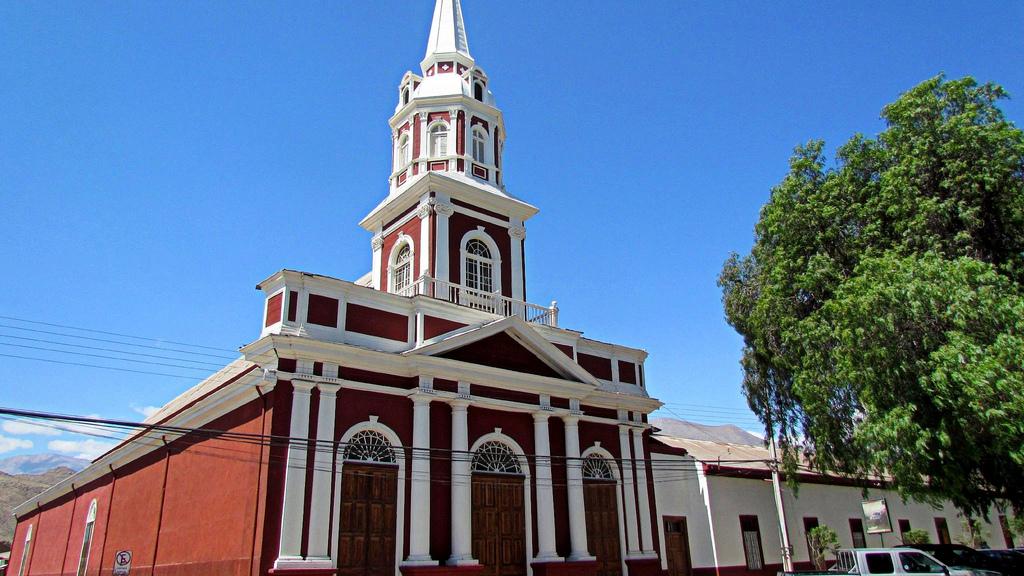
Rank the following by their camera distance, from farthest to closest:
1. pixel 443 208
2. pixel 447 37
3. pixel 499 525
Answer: pixel 447 37 → pixel 443 208 → pixel 499 525

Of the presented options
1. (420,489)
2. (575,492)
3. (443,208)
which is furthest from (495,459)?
(443,208)

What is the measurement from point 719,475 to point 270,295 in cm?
1603

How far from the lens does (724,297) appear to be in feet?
81.1

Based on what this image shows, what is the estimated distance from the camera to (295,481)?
48.2ft

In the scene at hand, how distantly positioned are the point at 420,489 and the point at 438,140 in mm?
12405

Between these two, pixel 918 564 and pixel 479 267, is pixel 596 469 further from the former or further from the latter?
pixel 918 564


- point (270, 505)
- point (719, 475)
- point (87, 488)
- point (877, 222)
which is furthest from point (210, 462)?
point (877, 222)

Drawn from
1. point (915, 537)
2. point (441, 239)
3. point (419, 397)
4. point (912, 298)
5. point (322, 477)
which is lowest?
point (915, 537)

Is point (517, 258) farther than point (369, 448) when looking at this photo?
Yes

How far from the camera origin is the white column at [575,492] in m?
18.5

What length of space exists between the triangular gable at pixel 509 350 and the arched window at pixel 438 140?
296 inches

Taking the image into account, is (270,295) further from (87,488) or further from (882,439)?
(87,488)

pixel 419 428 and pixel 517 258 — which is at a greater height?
pixel 517 258

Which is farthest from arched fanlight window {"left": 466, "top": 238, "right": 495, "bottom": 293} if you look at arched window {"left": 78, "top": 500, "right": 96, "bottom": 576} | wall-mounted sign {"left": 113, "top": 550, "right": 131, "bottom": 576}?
arched window {"left": 78, "top": 500, "right": 96, "bottom": 576}
